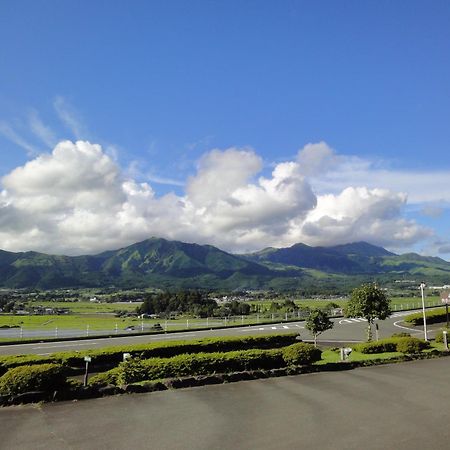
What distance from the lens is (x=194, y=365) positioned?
16953mm

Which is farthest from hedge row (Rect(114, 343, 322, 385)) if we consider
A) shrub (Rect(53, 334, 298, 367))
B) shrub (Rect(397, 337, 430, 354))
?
shrub (Rect(397, 337, 430, 354))

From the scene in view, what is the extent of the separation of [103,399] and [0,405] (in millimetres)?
2856

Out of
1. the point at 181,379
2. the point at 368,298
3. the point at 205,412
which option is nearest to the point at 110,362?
the point at 181,379

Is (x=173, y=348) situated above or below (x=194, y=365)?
below

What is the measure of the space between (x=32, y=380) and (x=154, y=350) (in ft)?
33.6

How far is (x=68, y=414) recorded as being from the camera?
11547mm

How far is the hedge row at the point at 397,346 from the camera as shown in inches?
912

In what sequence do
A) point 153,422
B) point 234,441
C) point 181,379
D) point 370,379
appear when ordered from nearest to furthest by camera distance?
point 234,441, point 153,422, point 181,379, point 370,379

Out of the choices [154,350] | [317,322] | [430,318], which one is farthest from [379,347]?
[430,318]

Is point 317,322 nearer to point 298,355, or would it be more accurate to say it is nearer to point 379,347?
point 379,347

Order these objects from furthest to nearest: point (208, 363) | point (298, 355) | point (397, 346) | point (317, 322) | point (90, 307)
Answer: point (90, 307) < point (317, 322) < point (397, 346) < point (298, 355) < point (208, 363)

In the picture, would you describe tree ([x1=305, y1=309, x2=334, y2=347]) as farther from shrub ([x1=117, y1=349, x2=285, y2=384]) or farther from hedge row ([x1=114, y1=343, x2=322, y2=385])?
shrub ([x1=117, y1=349, x2=285, y2=384])

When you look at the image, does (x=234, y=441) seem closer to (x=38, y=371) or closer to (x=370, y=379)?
(x=38, y=371)

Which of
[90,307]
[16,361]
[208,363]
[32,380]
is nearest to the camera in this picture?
[32,380]
